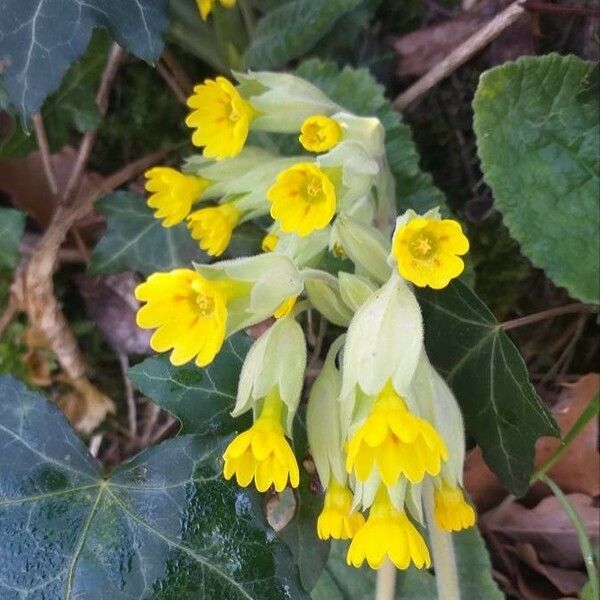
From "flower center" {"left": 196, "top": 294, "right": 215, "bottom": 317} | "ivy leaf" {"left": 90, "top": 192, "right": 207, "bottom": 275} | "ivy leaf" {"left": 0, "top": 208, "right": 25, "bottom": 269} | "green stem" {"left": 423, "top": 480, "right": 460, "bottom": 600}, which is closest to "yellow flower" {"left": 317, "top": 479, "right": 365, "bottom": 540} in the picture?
"green stem" {"left": 423, "top": 480, "right": 460, "bottom": 600}

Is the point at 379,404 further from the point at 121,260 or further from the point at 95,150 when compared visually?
the point at 95,150

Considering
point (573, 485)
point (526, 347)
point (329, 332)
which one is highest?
point (329, 332)

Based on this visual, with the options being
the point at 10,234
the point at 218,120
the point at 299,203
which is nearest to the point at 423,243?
the point at 299,203

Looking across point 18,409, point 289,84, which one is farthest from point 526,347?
point 18,409

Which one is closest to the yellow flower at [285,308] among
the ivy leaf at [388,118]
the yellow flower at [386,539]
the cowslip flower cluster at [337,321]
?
the cowslip flower cluster at [337,321]

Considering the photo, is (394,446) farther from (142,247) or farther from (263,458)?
(142,247)

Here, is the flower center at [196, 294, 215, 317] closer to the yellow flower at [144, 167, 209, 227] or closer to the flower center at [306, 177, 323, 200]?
the flower center at [306, 177, 323, 200]
